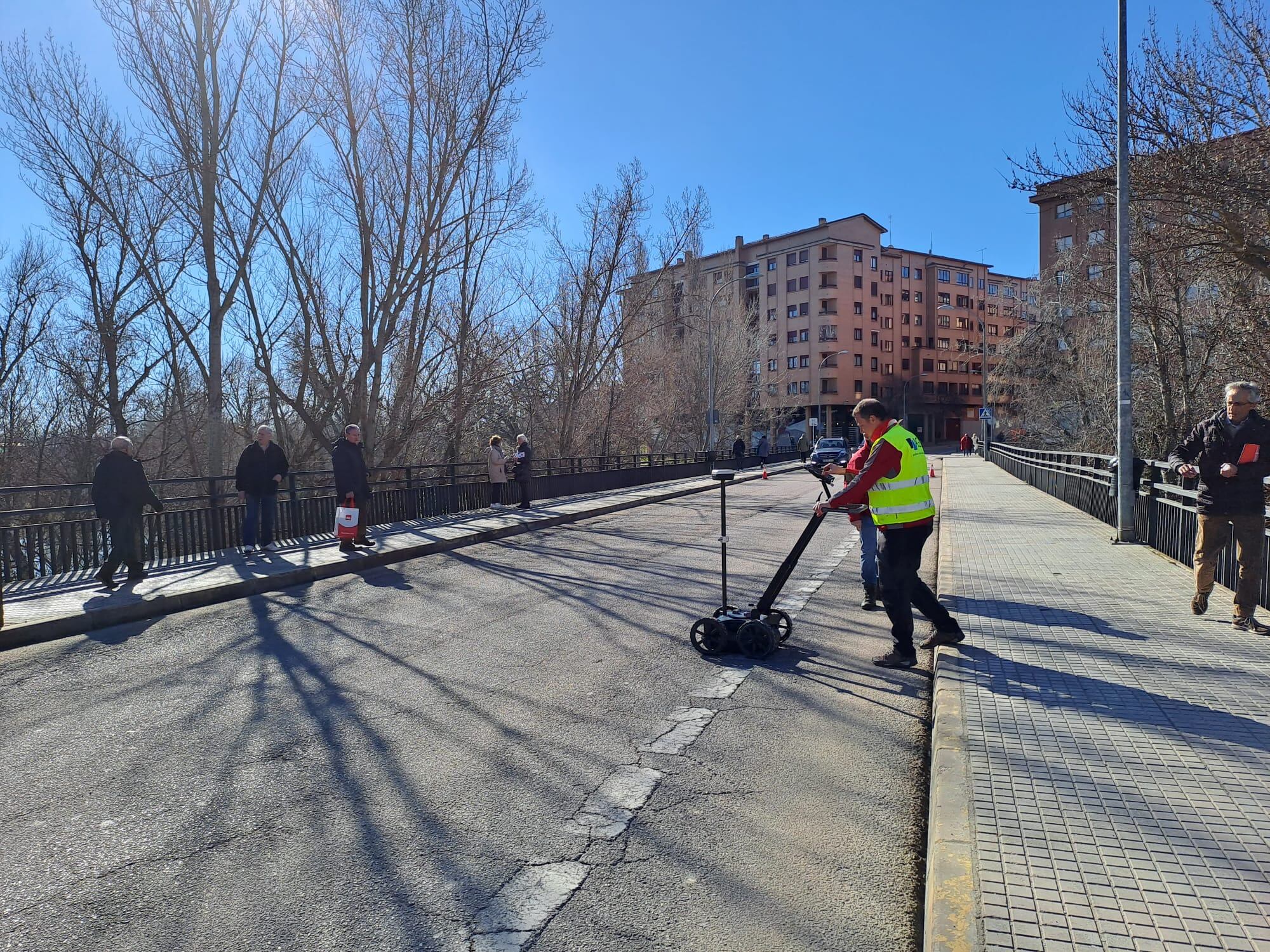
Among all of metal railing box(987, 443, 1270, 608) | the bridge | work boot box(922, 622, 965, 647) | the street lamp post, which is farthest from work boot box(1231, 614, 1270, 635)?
the street lamp post

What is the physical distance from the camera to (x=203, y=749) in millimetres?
4406

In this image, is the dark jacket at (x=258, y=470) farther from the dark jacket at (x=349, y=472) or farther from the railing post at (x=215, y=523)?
the dark jacket at (x=349, y=472)

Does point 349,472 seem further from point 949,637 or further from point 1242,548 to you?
point 1242,548

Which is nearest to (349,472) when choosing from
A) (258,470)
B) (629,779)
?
(258,470)

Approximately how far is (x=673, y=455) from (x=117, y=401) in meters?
21.3

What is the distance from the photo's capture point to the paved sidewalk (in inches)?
99.4

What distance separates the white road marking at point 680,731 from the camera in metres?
4.33

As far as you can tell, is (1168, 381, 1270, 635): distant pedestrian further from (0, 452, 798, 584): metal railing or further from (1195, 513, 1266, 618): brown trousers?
(0, 452, 798, 584): metal railing

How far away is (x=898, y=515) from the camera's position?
5617 mm

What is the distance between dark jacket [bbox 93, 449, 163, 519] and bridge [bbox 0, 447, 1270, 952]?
152 centimetres

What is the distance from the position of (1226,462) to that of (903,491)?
2.66 metres

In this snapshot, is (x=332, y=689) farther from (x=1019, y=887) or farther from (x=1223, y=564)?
(x=1223, y=564)

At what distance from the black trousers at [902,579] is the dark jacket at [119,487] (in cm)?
801

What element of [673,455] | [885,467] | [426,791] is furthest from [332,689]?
[673,455]
